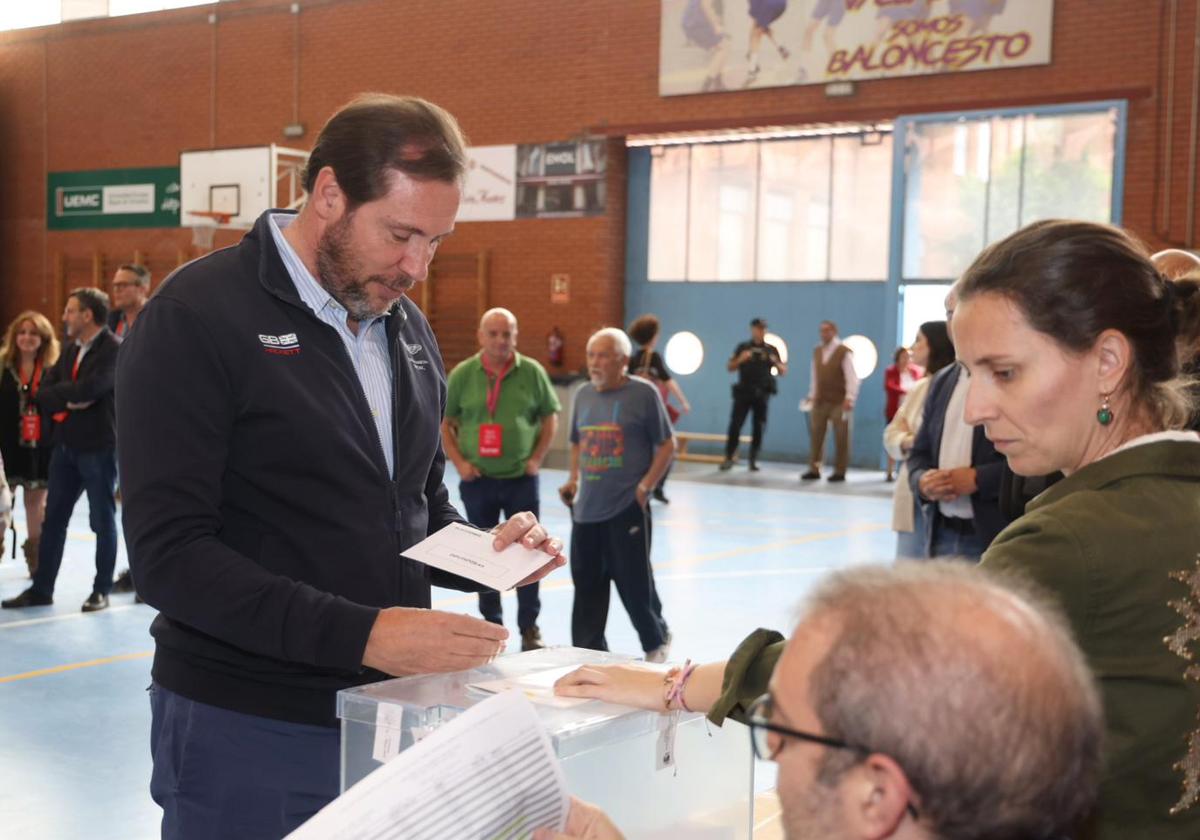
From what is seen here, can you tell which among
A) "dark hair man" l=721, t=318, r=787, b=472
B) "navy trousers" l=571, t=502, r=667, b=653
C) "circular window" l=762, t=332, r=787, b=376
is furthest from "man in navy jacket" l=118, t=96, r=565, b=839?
"circular window" l=762, t=332, r=787, b=376

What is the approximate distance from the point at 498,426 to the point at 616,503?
0.95 m

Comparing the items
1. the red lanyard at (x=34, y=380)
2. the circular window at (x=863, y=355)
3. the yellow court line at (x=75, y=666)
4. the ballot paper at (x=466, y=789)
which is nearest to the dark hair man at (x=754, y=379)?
the circular window at (x=863, y=355)

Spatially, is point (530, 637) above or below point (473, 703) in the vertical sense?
below

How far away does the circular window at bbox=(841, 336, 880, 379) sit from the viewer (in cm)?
1555

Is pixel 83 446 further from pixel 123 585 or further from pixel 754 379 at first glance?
pixel 754 379

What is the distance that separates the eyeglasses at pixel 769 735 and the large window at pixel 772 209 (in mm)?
14935

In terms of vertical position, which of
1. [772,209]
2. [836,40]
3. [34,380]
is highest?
[836,40]

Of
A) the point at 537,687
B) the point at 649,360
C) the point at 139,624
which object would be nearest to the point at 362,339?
the point at 537,687

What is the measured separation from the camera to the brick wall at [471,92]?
13461mm

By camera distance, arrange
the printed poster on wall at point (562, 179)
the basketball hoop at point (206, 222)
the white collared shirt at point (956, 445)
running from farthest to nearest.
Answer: the basketball hoop at point (206, 222), the printed poster on wall at point (562, 179), the white collared shirt at point (956, 445)

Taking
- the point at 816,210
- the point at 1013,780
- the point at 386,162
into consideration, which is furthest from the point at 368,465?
the point at 816,210

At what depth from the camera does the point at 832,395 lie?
14570 millimetres

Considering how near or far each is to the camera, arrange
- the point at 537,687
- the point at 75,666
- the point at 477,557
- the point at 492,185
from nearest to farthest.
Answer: the point at 537,687 → the point at 477,557 → the point at 75,666 → the point at 492,185

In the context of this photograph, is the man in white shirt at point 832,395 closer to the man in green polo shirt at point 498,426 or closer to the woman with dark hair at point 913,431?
the man in green polo shirt at point 498,426
